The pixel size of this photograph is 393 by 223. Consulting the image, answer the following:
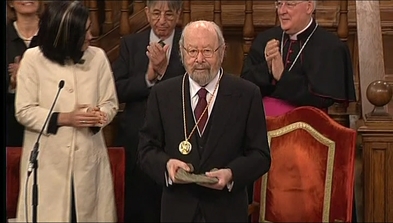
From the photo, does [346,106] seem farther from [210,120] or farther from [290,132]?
[210,120]

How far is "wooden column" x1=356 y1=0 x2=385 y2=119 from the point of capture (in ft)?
11.2

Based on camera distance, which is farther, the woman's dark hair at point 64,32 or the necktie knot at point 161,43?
the necktie knot at point 161,43

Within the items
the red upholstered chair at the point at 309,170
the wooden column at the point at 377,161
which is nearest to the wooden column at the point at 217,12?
the red upholstered chair at the point at 309,170

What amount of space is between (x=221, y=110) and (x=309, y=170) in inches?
23.4

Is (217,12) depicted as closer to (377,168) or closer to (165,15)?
(165,15)

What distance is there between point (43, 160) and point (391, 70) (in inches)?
59.1

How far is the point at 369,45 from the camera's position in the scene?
3.51m

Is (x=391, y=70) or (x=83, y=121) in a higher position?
(x=391, y=70)

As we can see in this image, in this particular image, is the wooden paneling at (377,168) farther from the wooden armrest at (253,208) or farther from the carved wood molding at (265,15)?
the carved wood molding at (265,15)

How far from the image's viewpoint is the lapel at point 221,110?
247cm

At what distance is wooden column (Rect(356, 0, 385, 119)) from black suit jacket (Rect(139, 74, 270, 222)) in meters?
0.88

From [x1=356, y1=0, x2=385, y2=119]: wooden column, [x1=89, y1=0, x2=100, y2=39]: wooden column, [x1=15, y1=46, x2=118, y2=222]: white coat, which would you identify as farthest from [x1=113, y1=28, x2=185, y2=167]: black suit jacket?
[x1=356, y1=0, x2=385, y2=119]: wooden column

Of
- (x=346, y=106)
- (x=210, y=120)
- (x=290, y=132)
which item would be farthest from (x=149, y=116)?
(x=346, y=106)

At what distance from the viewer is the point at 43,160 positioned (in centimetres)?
273
